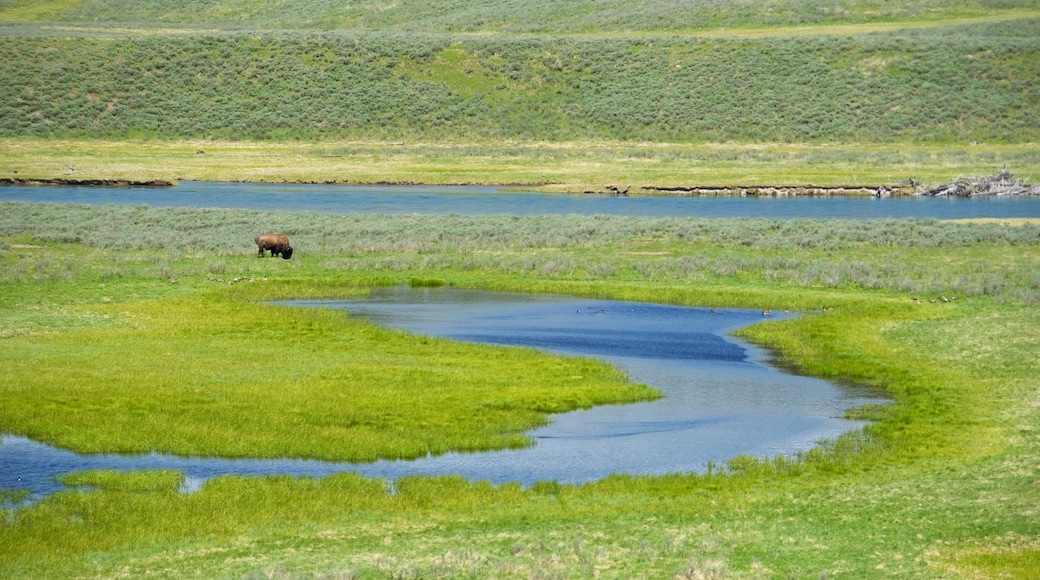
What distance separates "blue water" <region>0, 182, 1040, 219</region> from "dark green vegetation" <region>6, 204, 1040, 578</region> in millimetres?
9138

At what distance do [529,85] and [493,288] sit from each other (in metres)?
65.9

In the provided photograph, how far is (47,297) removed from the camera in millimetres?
35938

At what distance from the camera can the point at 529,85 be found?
105m

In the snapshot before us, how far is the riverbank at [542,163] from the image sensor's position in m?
74.0

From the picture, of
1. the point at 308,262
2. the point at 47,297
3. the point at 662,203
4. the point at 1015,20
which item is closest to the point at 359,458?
the point at 47,297

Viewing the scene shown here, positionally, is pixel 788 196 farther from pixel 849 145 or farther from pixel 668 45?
pixel 668 45

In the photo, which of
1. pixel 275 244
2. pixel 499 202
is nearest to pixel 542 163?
pixel 499 202

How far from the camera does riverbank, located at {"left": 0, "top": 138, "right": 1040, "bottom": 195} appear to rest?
243ft

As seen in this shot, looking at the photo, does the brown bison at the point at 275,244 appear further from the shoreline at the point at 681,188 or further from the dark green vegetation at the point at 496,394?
the shoreline at the point at 681,188

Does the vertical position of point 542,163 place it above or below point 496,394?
above

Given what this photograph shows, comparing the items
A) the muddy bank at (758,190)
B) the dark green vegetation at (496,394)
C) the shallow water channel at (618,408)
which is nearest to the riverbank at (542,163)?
the muddy bank at (758,190)

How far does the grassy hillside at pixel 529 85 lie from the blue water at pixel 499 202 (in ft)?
82.2

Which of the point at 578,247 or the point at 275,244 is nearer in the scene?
the point at 275,244

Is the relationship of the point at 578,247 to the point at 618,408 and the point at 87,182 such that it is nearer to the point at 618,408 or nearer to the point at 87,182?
the point at 618,408
